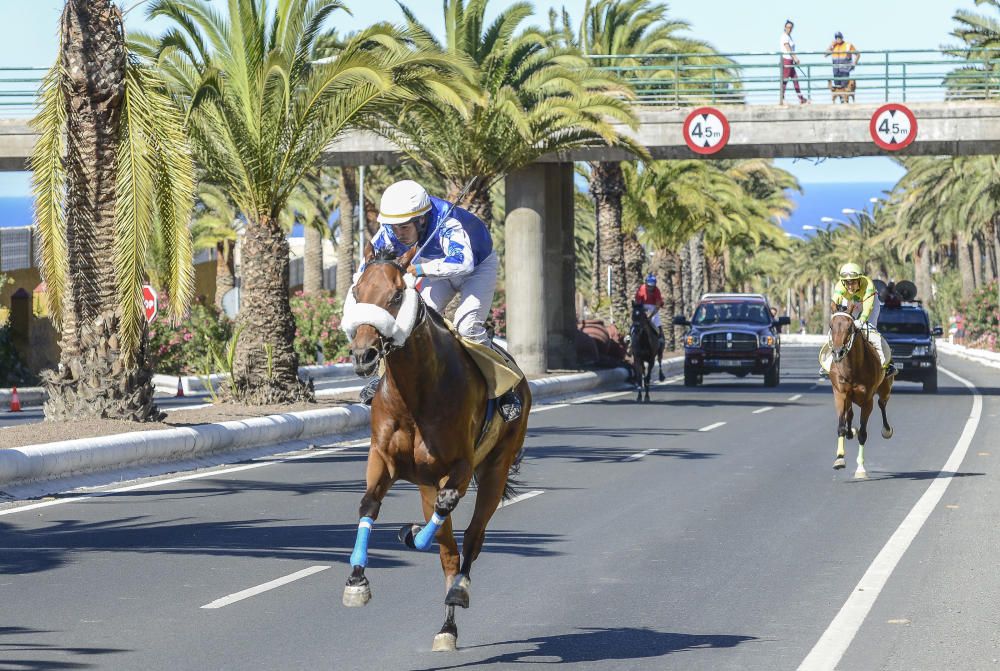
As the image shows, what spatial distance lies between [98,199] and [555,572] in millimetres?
11419

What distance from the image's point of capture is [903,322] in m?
35.8

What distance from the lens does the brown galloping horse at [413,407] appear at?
275 inches

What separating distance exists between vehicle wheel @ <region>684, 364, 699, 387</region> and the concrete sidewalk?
15287 mm

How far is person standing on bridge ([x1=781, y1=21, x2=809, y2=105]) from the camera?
35.8 meters

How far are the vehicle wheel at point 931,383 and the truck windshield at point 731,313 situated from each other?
4.46 meters

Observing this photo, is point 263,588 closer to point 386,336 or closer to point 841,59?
point 386,336

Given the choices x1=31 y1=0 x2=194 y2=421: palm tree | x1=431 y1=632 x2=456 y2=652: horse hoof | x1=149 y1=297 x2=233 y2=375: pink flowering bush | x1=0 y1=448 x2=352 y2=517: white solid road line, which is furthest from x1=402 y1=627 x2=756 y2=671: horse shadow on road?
x1=149 y1=297 x2=233 y2=375: pink flowering bush

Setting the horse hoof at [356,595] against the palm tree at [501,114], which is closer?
the horse hoof at [356,595]

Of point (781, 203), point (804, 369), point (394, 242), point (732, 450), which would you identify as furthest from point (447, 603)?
point (781, 203)

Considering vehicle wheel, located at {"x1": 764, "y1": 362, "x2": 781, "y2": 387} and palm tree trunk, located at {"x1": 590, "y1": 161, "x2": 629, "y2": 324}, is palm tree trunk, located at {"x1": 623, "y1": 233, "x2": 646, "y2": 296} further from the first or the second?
vehicle wheel, located at {"x1": 764, "y1": 362, "x2": 781, "y2": 387}

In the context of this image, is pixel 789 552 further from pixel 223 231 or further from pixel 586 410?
pixel 223 231

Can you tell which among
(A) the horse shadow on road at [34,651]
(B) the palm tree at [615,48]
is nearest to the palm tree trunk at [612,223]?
(B) the palm tree at [615,48]

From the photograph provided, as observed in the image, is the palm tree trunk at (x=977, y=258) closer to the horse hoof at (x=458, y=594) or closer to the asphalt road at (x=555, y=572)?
the asphalt road at (x=555, y=572)

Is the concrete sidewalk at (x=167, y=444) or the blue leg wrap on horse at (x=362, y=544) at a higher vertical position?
the blue leg wrap on horse at (x=362, y=544)
